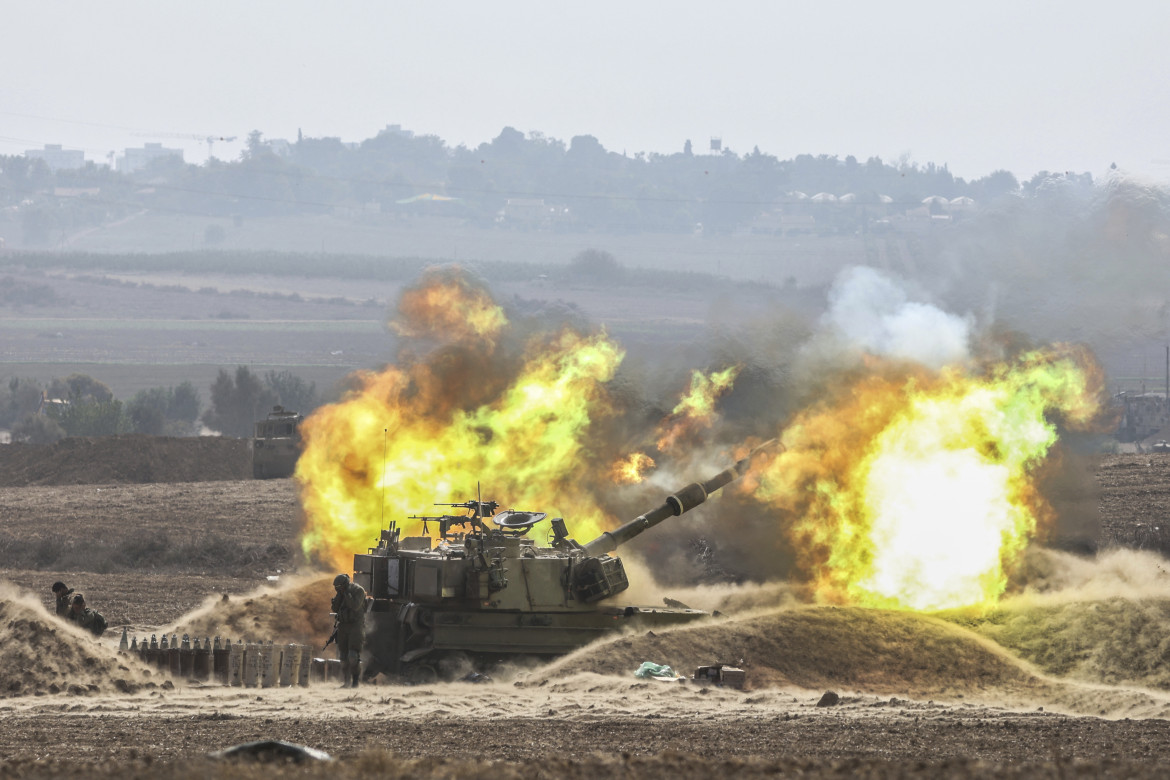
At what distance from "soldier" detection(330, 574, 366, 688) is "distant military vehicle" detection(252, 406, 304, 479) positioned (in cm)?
3794

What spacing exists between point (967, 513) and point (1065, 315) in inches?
386

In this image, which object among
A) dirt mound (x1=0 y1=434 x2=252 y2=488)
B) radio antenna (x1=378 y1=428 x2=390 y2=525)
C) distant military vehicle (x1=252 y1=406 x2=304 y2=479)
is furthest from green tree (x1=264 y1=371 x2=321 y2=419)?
radio antenna (x1=378 y1=428 x2=390 y2=525)

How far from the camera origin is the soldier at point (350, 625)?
990 inches

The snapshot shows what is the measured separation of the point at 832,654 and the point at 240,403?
81139mm

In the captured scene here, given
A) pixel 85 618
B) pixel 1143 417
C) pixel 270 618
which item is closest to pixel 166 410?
pixel 1143 417

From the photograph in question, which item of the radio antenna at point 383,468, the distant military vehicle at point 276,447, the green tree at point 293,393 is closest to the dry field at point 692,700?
the radio antenna at point 383,468

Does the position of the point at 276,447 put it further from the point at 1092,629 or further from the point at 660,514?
the point at 1092,629

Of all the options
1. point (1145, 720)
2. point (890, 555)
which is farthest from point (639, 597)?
point (1145, 720)

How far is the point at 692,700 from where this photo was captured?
76.8 ft

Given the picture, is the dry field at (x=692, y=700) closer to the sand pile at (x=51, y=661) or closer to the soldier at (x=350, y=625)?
the sand pile at (x=51, y=661)

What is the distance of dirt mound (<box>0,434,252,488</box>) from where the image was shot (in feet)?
220

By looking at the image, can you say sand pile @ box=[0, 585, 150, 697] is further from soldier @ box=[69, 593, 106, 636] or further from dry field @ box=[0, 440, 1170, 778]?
soldier @ box=[69, 593, 106, 636]

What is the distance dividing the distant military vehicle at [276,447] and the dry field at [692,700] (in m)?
23.1

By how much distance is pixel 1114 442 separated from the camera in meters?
78.3
